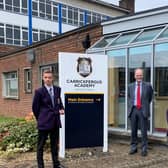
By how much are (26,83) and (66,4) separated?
22.3m

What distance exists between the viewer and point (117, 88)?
9.82 meters

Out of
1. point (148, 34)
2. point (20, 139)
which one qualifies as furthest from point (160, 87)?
point (20, 139)

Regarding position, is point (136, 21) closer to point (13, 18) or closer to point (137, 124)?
point (137, 124)

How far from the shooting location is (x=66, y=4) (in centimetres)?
3741

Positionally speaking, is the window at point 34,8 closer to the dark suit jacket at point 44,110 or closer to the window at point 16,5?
the window at point 16,5

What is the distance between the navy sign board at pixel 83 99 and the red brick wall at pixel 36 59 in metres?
3.41

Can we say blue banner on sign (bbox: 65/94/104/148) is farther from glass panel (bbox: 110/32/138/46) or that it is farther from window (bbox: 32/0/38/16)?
window (bbox: 32/0/38/16)

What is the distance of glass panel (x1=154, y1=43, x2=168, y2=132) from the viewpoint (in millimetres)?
8555

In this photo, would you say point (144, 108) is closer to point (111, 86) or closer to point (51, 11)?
point (111, 86)

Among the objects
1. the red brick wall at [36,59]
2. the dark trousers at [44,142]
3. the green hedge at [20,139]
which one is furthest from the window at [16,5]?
the dark trousers at [44,142]

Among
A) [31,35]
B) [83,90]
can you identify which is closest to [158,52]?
[83,90]

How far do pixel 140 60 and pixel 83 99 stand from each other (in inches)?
88.7

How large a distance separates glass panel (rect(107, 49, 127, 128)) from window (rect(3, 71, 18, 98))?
894 centimetres

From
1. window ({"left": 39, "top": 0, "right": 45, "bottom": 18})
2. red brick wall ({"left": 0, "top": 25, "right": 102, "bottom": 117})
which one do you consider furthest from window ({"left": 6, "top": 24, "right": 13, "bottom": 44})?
red brick wall ({"left": 0, "top": 25, "right": 102, "bottom": 117})
